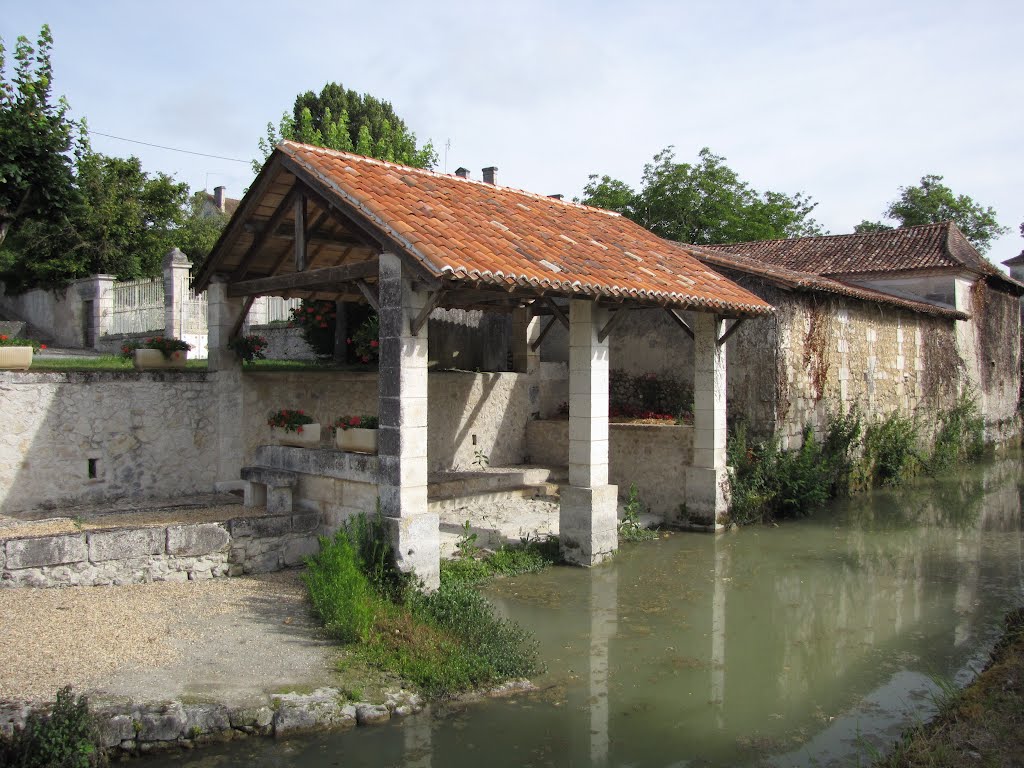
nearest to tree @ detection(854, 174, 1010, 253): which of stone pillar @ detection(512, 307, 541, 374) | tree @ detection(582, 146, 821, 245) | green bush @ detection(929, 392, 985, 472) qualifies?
tree @ detection(582, 146, 821, 245)

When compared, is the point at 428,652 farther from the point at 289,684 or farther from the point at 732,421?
the point at 732,421

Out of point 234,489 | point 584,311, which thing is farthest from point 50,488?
point 584,311

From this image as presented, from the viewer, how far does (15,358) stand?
26.9ft

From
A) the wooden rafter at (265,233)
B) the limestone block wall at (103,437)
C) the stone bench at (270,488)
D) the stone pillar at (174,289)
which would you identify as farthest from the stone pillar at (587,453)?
the stone pillar at (174,289)

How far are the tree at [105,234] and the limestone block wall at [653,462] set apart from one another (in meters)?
12.5

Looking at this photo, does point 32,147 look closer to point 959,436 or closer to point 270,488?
point 270,488

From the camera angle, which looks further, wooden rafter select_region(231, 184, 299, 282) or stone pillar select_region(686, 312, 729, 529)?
stone pillar select_region(686, 312, 729, 529)

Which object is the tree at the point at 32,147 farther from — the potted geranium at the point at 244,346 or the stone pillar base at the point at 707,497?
the stone pillar base at the point at 707,497

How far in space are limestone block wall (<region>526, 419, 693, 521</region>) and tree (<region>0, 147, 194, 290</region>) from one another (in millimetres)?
12503

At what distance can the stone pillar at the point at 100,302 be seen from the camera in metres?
16.6

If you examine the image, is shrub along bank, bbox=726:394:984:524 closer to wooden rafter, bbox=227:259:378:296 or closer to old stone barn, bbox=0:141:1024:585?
old stone barn, bbox=0:141:1024:585

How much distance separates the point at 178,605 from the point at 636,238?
7280mm

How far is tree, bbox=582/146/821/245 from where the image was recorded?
30953 mm

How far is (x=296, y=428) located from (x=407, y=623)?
123 inches
